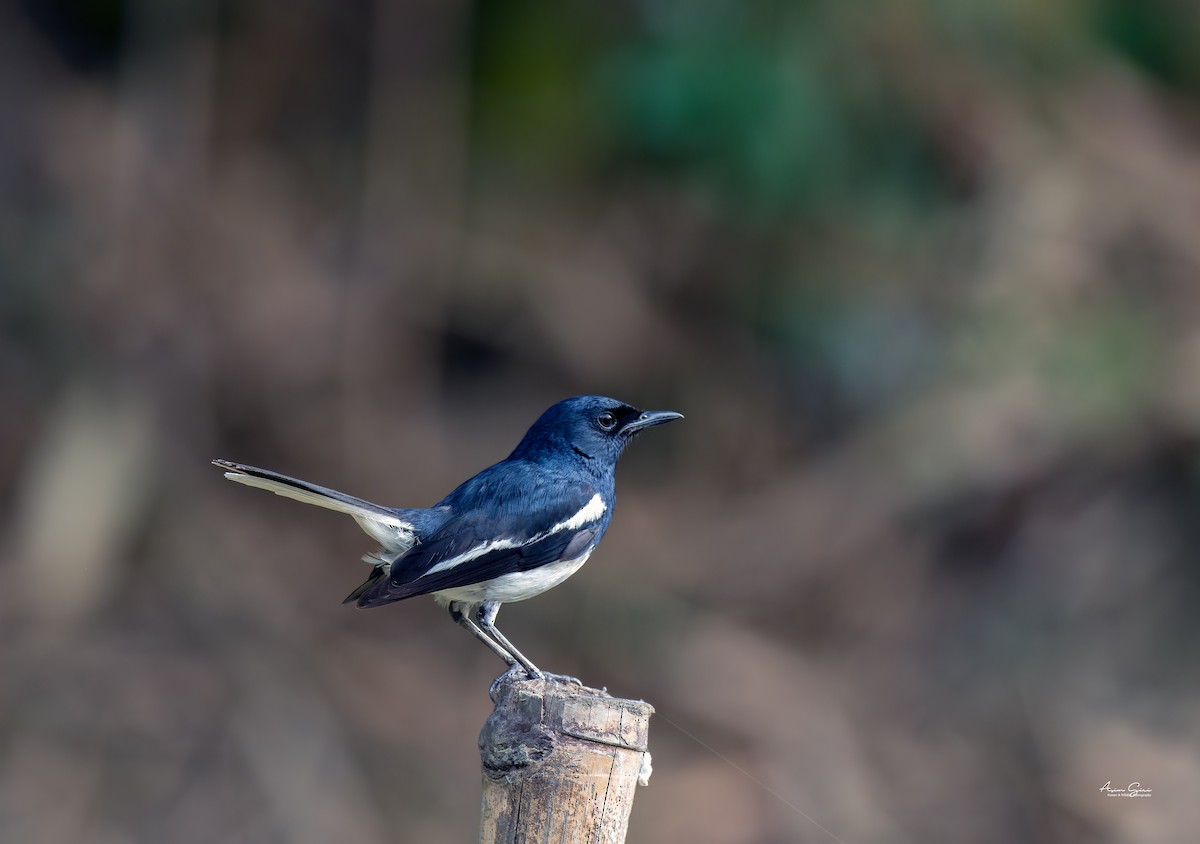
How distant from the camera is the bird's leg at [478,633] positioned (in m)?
4.25

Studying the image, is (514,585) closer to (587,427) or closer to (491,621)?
(491,621)

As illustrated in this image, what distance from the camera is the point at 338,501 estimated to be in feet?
12.6

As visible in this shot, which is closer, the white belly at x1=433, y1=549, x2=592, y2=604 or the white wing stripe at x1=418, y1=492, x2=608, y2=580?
the white wing stripe at x1=418, y1=492, x2=608, y2=580

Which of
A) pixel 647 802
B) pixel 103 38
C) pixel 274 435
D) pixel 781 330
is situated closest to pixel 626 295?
pixel 781 330

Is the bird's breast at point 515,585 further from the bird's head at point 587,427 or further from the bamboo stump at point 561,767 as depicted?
the bamboo stump at point 561,767

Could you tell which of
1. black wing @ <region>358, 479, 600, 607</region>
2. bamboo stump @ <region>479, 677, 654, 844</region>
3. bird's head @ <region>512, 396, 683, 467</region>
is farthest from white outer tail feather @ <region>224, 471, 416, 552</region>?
bamboo stump @ <region>479, 677, 654, 844</region>

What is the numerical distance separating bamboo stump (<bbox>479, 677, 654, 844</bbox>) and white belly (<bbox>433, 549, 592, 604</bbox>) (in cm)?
115

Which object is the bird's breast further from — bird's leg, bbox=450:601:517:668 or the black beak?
the black beak

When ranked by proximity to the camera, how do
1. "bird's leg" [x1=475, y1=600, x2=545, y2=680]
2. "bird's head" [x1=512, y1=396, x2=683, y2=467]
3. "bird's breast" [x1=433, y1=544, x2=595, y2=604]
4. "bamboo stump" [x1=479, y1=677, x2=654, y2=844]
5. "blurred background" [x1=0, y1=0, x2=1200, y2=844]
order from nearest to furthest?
1. "bamboo stump" [x1=479, y1=677, x2=654, y2=844]
2. "bird's breast" [x1=433, y1=544, x2=595, y2=604]
3. "bird's leg" [x1=475, y1=600, x2=545, y2=680]
4. "bird's head" [x1=512, y1=396, x2=683, y2=467]
5. "blurred background" [x1=0, y1=0, x2=1200, y2=844]

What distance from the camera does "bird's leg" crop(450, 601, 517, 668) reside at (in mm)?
4246

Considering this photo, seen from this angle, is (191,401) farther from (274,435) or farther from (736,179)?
(736,179)
